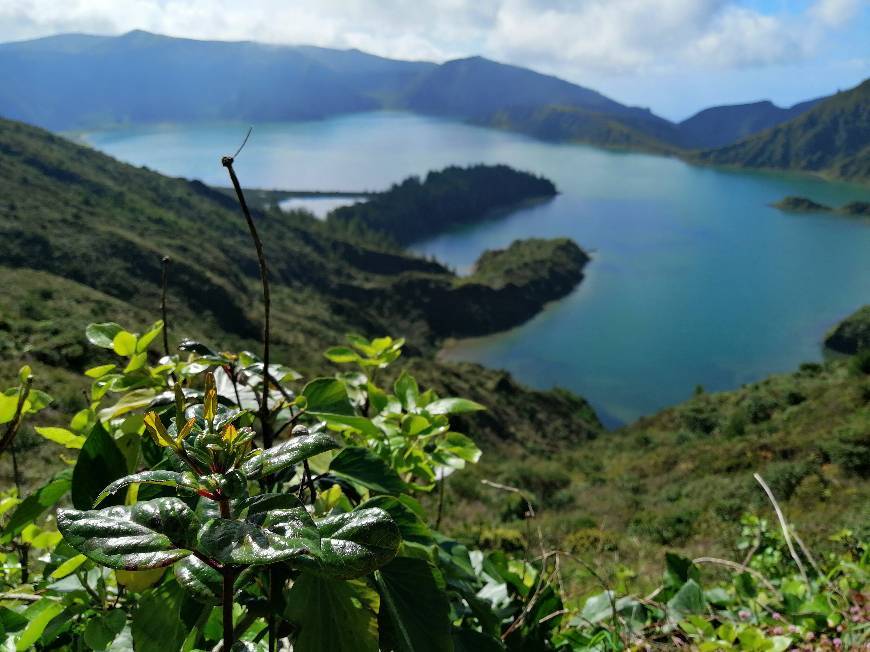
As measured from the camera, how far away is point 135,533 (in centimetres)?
39

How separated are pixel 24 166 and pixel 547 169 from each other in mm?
93295

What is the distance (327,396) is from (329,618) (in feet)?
0.98

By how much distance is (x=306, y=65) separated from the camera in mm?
179625

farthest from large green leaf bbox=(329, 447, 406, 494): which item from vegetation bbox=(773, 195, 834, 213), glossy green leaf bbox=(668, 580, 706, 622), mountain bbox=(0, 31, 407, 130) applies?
mountain bbox=(0, 31, 407, 130)

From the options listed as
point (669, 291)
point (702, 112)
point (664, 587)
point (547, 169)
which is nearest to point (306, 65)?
point (547, 169)

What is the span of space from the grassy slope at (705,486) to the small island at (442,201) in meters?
53.0

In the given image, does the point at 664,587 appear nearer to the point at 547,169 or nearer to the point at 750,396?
the point at 750,396

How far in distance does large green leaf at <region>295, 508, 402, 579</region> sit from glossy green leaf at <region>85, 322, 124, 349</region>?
476 millimetres

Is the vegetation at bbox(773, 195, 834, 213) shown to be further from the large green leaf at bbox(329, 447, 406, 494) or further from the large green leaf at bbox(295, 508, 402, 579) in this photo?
the large green leaf at bbox(295, 508, 402, 579)

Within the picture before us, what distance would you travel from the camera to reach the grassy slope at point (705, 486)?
6.65 m

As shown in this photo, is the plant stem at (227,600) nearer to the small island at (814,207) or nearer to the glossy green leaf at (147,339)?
the glossy green leaf at (147,339)

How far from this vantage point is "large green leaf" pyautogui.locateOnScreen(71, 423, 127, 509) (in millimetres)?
565

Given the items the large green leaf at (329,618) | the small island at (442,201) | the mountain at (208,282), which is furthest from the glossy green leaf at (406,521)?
the small island at (442,201)

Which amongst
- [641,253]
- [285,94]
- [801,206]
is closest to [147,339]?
[641,253]
